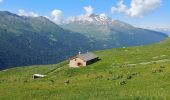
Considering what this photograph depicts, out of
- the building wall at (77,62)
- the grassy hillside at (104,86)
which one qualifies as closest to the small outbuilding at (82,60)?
the building wall at (77,62)

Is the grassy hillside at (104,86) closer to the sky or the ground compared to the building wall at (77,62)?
closer to the ground

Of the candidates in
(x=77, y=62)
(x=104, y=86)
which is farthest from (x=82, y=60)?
(x=104, y=86)

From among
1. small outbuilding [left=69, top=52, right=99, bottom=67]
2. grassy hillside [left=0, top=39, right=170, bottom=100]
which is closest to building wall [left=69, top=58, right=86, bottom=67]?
small outbuilding [left=69, top=52, right=99, bottom=67]

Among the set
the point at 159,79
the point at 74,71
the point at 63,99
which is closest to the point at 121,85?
the point at 159,79

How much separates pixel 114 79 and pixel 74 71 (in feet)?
156

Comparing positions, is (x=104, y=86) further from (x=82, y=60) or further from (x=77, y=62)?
(x=77, y=62)

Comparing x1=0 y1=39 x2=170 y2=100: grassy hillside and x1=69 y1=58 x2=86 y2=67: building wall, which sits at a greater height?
x1=69 y1=58 x2=86 y2=67: building wall

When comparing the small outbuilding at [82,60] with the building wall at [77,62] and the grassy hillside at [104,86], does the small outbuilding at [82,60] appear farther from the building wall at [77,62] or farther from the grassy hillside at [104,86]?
the grassy hillside at [104,86]

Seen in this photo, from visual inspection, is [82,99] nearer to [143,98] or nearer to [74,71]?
[143,98]

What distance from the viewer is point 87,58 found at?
126 metres

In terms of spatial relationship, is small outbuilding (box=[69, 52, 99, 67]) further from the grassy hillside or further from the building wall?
the grassy hillside

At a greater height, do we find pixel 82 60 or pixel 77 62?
pixel 82 60

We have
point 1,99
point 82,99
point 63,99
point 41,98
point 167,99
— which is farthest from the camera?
point 1,99

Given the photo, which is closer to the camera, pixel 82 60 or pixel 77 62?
pixel 82 60
